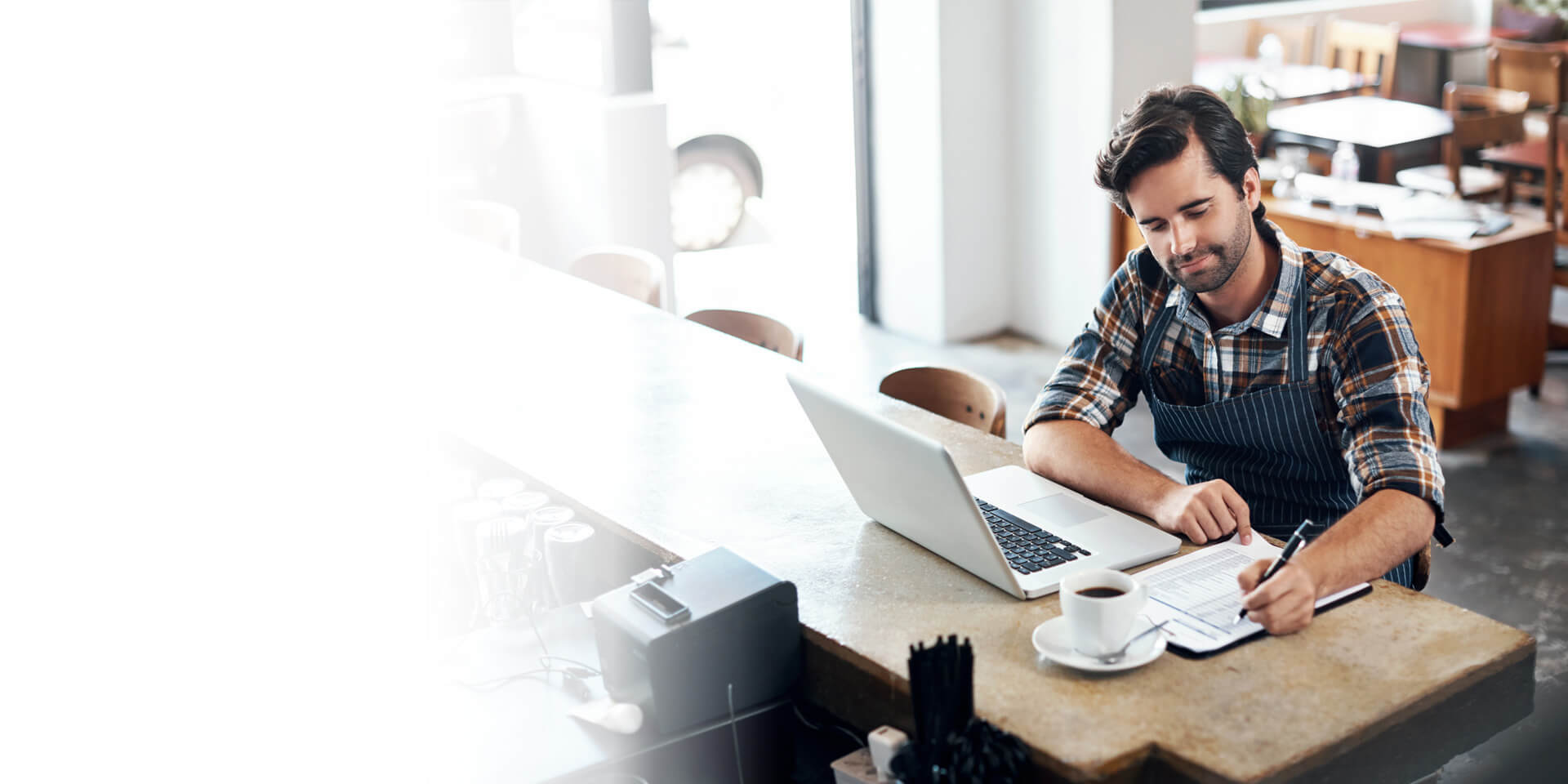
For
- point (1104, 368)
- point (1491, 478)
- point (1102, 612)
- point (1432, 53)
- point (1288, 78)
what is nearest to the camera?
point (1102, 612)

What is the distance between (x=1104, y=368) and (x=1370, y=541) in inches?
22.4

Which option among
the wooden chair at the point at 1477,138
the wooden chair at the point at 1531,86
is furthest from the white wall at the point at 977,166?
the wooden chair at the point at 1531,86

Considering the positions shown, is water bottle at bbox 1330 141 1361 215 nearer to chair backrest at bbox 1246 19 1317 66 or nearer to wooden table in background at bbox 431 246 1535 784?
wooden table in background at bbox 431 246 1535 784

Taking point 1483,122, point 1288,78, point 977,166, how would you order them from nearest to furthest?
point 1483,122 < point 977,166 < point 1288,78

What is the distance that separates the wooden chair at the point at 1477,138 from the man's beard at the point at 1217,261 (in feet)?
12.0

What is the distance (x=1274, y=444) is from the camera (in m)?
1.99

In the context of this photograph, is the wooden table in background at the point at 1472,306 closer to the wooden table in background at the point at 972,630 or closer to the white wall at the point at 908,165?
the white wall at the point at 908,165

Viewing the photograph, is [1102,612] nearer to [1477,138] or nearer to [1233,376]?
[1233,376]

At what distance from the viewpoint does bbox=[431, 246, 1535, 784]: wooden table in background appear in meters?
1.35

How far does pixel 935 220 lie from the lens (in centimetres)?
528

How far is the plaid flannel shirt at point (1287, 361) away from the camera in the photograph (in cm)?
177

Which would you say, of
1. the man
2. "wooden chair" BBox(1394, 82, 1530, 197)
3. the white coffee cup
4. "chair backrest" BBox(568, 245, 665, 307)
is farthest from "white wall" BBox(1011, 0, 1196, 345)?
the white coffee cup

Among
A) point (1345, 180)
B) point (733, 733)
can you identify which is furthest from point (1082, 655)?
point (1345, 180)

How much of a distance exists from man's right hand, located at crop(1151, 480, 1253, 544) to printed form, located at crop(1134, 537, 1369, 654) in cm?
2
